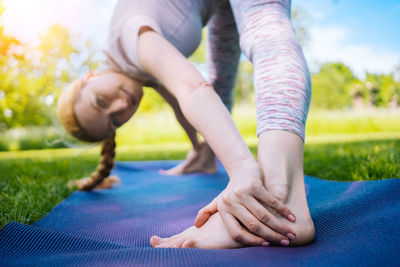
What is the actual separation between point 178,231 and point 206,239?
0.21 metres

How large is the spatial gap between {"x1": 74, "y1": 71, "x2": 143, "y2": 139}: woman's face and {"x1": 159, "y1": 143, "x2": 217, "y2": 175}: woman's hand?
2.52 ft

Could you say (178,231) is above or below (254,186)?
below

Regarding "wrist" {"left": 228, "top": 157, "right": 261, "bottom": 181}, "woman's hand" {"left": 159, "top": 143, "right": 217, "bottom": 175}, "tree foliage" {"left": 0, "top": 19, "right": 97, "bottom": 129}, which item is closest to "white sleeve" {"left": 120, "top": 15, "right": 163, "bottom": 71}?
"wrist" {"left": 228, "top": 157, "right": 261, "bottom": 181}

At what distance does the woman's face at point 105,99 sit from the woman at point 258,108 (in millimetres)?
152

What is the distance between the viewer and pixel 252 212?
0.67 metres

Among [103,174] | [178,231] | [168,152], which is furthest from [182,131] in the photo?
[178,231]

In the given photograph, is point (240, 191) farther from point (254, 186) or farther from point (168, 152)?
point (168, 152)

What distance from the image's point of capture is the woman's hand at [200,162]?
2.21 metres

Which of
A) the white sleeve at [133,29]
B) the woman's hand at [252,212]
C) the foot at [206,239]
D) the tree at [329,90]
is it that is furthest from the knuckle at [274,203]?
the tree at [329,90]

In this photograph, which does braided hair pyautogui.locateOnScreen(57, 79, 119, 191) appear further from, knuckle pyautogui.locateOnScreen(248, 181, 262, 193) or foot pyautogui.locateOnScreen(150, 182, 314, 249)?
knuckle pyautogui.locateOnScreen(248, 181, 262, 193)

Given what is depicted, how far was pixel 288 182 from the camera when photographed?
73cm

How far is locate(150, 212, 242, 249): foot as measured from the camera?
26.7 inches

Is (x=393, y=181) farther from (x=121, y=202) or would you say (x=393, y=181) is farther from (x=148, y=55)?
(x=121, y=202)

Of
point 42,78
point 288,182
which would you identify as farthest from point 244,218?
point 42,78
